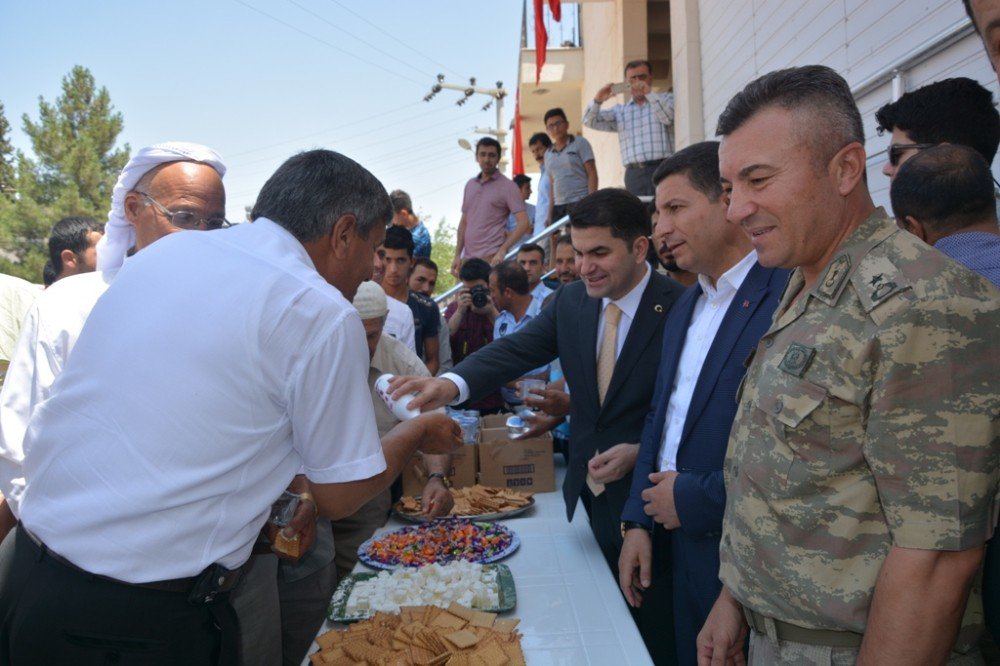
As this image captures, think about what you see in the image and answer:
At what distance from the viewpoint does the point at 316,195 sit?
1791 mm

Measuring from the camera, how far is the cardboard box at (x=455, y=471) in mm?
→ 3244

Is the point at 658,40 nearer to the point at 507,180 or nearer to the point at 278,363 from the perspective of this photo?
the point at 507,180

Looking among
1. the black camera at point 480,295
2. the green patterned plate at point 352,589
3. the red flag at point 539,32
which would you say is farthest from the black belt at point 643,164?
the green patterned plate at point 352,589

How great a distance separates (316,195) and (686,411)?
50.1 inches

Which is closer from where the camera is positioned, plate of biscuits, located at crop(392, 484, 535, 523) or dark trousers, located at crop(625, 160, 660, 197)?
plate of biscuits, located at crop(392, 484, 535, 523)

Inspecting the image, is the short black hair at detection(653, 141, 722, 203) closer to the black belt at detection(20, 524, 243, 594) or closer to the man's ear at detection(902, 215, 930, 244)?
the man's ear at detection(902, 215, 930, 244)

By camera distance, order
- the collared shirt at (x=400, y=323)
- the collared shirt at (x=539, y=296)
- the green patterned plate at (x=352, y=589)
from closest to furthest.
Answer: the green patterned plate at (x=352, y=589), the collared shirt at (x=400, y=323), the collared shirt at (x=539, y=296)

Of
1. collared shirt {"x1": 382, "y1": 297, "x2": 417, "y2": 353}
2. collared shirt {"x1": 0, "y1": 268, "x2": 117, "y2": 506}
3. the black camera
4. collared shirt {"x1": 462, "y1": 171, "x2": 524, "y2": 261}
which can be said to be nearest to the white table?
collared shirt {"x1": 0, "y1": 268, "x2": 117, "y2": 506}

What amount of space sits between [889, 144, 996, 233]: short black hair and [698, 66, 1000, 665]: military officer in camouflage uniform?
75cm

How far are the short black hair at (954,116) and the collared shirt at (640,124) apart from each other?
5029 millimetres

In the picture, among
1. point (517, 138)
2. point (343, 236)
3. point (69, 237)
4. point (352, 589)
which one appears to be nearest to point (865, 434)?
point (343, 236)

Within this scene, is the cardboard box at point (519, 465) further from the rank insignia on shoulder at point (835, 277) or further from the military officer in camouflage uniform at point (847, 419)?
the rank insignia on shoulder at point (835, 277)

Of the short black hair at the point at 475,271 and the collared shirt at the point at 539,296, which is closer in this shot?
the collared shirt at the point at 539,296

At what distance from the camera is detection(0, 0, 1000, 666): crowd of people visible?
3.95 feet
